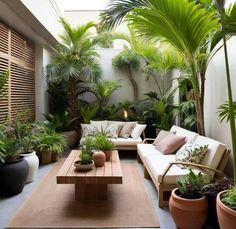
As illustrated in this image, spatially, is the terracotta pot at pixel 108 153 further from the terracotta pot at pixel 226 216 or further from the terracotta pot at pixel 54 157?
the terracotta pot at pixel 226 216

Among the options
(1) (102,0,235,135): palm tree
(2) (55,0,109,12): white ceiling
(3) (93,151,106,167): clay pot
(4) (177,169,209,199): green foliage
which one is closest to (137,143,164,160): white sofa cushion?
(3) (93,151,106,167): clay pot

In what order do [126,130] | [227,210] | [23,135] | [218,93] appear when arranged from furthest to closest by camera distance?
[126,130]
[23,135]
[218,93]
[227,210]

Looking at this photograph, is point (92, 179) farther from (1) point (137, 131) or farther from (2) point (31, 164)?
(1) point (137, 131)

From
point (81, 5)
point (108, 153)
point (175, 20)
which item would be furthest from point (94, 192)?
point (81, 5)

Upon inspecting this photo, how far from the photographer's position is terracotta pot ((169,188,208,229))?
2350 millimetres

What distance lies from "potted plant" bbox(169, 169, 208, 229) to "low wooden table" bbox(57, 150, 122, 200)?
76 centimetres

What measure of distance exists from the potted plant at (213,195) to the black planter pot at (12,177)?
233cm

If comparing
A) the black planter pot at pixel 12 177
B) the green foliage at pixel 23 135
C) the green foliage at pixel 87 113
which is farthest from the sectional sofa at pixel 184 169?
the green foliage at pixel 87 113

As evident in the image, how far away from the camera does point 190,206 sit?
7.68 feet

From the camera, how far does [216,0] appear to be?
81.7 inches

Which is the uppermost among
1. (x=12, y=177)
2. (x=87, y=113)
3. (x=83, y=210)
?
(x=87, y=113)

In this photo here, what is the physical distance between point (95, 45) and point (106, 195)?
422cm

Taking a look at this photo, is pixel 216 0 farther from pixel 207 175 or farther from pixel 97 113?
pixel 97 113

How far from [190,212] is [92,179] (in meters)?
1.16
